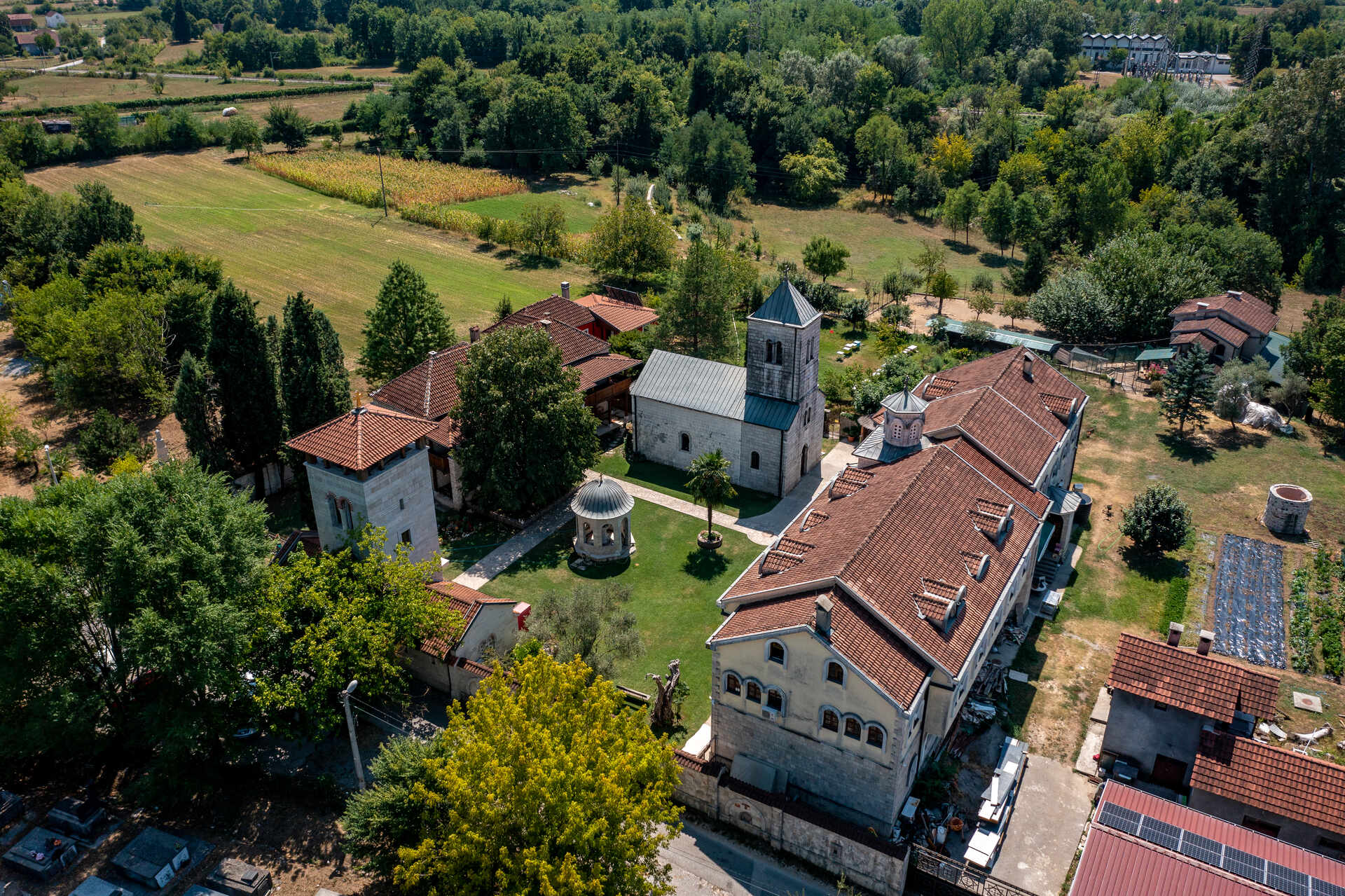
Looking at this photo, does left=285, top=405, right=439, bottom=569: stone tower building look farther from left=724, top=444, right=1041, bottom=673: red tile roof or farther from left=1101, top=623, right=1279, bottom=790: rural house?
left=1101, top=623, right=1279, bottom=790: rural house

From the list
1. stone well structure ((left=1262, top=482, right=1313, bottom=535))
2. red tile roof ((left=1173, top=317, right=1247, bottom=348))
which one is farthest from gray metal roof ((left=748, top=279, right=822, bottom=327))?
red tile roof ((left=1173, top=317, right=1247, bottom=348))

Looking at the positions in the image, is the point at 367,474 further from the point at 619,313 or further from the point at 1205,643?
the point at 619,313

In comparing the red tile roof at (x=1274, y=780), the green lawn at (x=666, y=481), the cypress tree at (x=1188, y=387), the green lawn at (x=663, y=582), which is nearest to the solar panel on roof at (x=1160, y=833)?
the red tile roof at (x=1274, y=780)

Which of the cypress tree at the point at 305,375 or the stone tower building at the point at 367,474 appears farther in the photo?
the cypress tree at the point at 305,375

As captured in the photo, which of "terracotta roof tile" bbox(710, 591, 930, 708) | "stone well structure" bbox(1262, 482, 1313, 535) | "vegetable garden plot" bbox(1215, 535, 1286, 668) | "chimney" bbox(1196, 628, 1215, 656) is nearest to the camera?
"terracotta roof tile" bbox(710, 591, 930, 708)

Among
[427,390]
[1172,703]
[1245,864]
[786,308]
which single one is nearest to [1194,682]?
[1172,703]

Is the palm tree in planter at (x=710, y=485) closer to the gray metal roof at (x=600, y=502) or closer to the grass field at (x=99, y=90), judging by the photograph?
the gray metal roof at (x=600, y=502)
